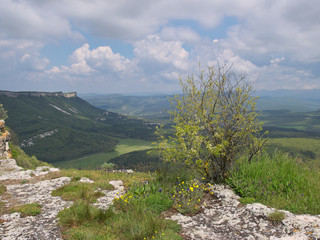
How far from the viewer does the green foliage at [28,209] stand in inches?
300

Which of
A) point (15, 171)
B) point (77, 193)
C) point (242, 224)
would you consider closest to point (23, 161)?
point (15, 171)

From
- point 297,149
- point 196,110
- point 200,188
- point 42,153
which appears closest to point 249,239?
point 200,188

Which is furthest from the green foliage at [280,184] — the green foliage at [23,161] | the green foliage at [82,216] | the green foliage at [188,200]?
the green foliage at [23,161]

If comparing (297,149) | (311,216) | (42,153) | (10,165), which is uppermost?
(311,216)

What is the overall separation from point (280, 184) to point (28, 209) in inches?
378

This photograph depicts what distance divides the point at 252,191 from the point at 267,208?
1.34 meters

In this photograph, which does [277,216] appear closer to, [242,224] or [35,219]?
[242,224]

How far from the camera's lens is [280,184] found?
308 inches

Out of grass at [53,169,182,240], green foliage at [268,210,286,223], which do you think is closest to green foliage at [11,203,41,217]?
grass at [53,169,182,240]

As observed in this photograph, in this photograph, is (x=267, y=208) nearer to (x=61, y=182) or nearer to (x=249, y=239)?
(x=249, y=239)

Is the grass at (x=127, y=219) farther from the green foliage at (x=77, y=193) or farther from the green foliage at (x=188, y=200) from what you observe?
the green foliage at (x=188, y=200)

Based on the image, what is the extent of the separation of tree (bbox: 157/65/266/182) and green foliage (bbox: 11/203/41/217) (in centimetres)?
532

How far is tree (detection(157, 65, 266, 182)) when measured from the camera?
8828mm

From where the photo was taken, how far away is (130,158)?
154000mm
